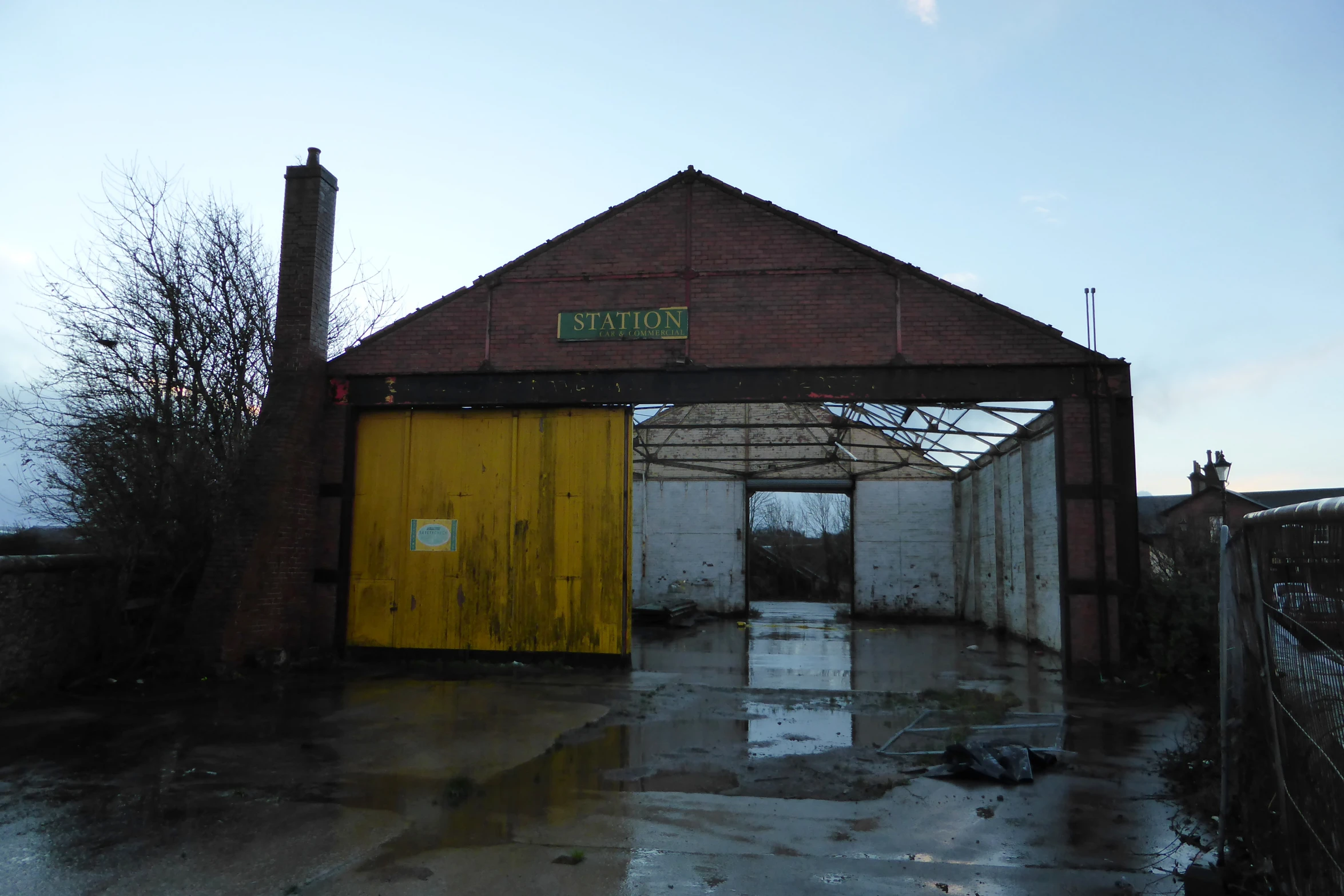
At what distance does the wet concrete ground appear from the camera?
14.7ft

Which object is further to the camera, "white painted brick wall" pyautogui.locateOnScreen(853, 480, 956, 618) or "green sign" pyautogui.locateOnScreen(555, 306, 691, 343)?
"white painted brick wall" pyautogui.locateOnScreen(853, 480, 956, 618)

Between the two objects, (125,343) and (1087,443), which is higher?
(125,343)

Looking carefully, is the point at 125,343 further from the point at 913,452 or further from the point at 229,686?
the point at 913,452

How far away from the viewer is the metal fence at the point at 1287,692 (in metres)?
2.61

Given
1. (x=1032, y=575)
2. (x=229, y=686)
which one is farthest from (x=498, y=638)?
(x=1032, y=575)

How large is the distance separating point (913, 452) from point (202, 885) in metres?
19.3

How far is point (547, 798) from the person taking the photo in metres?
5.86

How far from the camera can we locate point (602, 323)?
1259cm

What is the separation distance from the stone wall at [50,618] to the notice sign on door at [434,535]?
3639mm

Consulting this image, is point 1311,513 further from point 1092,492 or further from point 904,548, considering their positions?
point 904,548

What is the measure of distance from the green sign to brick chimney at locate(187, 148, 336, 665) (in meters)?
3.48

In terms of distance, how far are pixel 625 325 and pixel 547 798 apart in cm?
781

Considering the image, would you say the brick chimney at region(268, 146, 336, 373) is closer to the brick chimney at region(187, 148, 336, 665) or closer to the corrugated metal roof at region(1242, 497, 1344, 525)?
the brick chimney at region(187, 148, 336, 665)

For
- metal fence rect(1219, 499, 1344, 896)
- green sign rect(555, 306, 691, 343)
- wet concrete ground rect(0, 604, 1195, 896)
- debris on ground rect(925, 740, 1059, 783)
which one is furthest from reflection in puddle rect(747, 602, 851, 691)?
metal fence rect(1219, 499, 1344, 896)
